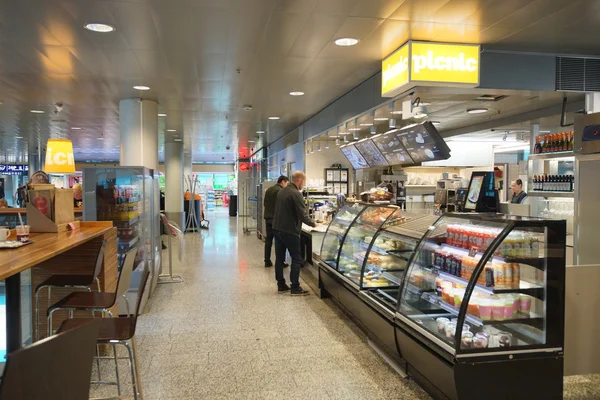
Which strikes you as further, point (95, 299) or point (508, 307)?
point (95, 299)

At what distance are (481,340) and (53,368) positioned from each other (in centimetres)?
255

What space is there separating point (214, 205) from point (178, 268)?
2622 centimetres

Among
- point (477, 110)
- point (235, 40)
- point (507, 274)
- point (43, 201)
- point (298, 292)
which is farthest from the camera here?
point (477, 110)

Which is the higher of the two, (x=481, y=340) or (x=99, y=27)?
(x=99, y=27)

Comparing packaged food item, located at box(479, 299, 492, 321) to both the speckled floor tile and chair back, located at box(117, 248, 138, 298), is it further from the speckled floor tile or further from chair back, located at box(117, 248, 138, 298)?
chair back, located at box(117, 248, 138, 298)

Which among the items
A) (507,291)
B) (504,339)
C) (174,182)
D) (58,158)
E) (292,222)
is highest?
(58,158)

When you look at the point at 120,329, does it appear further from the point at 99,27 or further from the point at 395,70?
the point at 395,70

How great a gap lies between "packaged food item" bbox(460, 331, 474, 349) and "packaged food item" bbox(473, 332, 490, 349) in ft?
0.09

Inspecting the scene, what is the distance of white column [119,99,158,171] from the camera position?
7.80m

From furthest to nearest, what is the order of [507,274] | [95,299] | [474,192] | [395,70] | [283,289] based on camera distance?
[283,289], [395,70], [474,192], [95,299], [507,274]

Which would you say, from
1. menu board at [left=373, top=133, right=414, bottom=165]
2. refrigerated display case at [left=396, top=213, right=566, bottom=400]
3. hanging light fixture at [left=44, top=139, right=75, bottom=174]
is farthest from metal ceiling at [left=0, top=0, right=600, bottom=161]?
refrigerated display case at [left=396, top=213, right=566, bottom=400]

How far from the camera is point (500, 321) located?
3.12 metres

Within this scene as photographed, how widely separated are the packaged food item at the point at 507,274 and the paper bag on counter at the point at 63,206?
3.28 metres

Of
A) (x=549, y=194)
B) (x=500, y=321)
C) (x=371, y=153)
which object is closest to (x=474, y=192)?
(x=549, y=194)
